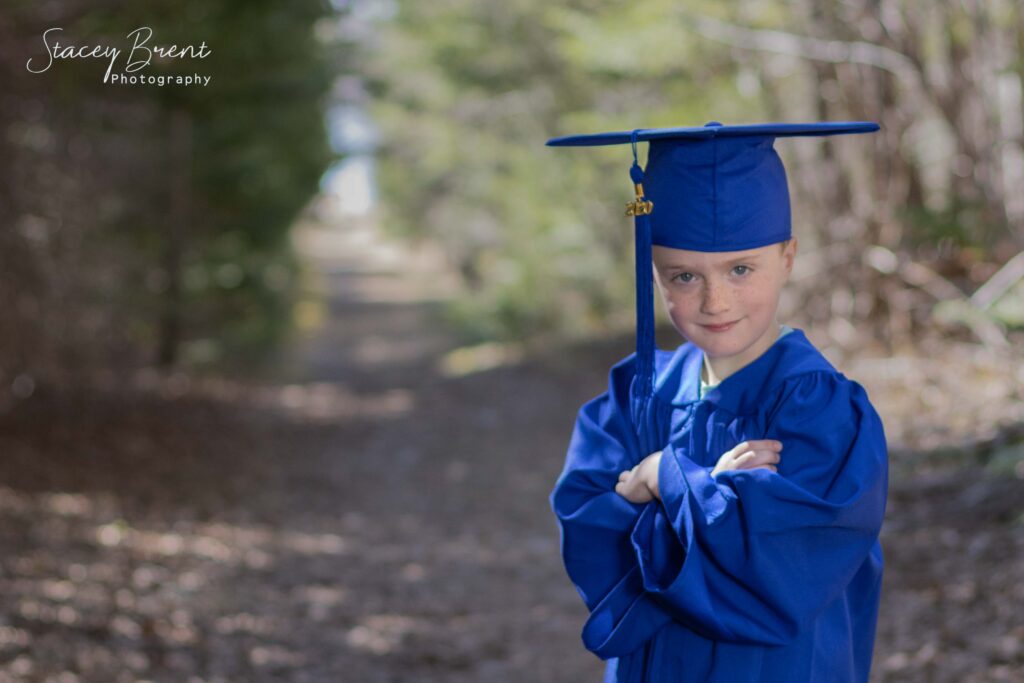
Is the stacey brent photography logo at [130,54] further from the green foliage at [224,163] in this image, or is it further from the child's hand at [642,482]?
the child's hand at [642,482]

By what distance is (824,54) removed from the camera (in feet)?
25.3

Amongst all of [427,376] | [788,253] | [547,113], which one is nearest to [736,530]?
[788,253]

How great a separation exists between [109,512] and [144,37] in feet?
11.7

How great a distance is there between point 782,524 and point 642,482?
298 millimetres

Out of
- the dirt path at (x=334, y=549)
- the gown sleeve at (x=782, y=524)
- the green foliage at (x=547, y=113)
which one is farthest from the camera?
the green foliage at (x=547, y=113)

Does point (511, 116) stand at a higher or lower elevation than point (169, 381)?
higher

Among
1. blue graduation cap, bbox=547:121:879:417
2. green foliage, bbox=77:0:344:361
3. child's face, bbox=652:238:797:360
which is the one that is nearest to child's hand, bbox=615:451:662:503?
child's face, bbox=652:238:797:360

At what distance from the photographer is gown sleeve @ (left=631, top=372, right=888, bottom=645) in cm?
189

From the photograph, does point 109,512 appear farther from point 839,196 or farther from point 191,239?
point 839,196

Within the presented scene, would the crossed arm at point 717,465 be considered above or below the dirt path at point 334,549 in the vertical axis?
above

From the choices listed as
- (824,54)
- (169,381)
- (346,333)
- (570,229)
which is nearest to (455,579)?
(824,54)

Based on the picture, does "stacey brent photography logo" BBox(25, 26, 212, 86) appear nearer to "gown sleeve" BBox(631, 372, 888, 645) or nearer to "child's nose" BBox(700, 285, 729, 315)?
"child's nose" BBox(700, 285, 729, 315)

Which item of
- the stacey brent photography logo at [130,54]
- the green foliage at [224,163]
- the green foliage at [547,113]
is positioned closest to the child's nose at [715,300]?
the stacey brent photography logo at [130,54]

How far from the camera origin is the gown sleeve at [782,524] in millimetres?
1892
